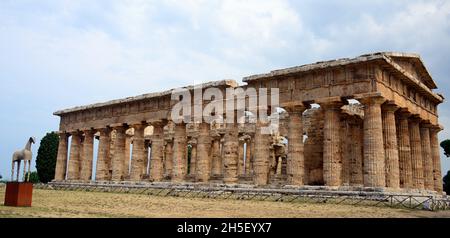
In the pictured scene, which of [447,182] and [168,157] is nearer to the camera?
[447,182]

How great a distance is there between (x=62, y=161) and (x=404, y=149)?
3250cm

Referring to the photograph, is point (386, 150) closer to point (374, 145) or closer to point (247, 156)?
point (374, 145)

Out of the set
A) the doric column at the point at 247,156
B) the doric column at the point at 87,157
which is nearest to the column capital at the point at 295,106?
the doric column at the point at 247,156

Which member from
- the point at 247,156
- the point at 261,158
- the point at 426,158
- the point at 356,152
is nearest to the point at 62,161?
the point at 247,156

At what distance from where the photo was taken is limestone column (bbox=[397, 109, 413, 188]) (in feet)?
88.6

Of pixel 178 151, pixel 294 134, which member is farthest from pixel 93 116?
pixel 294 134

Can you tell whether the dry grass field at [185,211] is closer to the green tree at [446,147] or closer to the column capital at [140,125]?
the column capital at [140,125]

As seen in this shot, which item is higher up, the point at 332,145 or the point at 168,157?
the point at 168,157

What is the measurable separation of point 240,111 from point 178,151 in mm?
6606

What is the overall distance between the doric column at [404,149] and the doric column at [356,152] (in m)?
3.37

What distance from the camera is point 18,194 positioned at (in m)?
14.0

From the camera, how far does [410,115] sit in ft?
90.9

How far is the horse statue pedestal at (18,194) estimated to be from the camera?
554 inches

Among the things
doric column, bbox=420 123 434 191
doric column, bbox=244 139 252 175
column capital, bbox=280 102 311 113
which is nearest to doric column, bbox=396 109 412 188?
doric column, bbox=420 123 434 191
